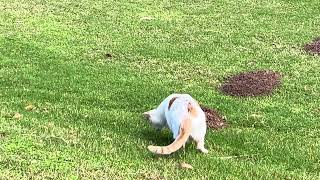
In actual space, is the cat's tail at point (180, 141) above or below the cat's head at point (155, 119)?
above

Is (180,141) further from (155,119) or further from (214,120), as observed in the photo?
(214,120)

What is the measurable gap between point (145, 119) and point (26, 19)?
7242mm

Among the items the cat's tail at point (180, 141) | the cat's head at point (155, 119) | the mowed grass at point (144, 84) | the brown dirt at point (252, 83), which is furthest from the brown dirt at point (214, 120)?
the cat's tail at point (180, 141)

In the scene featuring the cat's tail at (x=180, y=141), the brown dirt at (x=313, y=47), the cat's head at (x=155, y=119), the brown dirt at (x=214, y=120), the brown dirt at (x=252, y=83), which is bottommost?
the brown dirt at (x=313, y=47)

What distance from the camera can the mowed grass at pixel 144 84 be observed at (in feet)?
23.2

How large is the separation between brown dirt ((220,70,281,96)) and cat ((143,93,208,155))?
3.00 metres

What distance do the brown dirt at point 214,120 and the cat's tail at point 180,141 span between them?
1.69 meters

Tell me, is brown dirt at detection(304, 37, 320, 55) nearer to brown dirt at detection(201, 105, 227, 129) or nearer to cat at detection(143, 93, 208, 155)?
brown dirt at detection(201, 105, 227, 129)

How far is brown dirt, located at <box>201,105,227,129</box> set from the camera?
8.92 metres

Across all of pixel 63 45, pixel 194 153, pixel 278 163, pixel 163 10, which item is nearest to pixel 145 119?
pixel 194 153

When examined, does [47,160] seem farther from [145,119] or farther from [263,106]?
[263,106]

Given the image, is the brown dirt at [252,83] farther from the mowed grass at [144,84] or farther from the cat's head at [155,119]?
the cat's head at [155,119]

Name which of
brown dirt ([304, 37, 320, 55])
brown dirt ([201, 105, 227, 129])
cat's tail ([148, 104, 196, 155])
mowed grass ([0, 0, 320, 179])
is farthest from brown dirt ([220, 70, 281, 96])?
cat's tail ([148, 104, 196, 155])

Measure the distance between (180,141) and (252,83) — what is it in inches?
173
